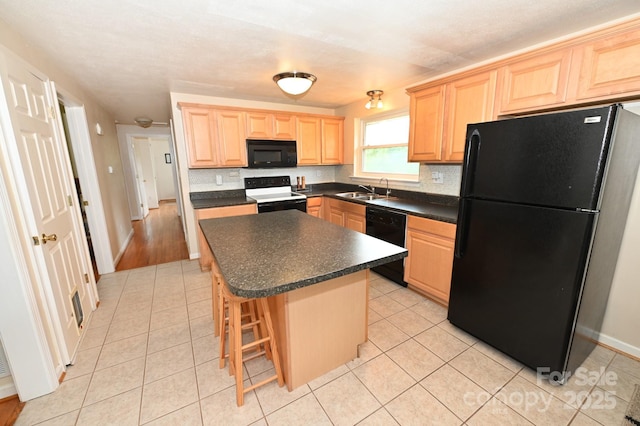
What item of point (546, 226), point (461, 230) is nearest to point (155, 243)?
point (461, 230)

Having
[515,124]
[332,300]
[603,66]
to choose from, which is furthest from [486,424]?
[603,66]

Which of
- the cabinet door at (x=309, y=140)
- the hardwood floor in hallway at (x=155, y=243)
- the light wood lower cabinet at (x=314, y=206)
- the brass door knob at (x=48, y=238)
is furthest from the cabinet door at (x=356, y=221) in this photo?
the brass door knob at (x=48, y=238)

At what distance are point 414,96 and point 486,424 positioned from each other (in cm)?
278

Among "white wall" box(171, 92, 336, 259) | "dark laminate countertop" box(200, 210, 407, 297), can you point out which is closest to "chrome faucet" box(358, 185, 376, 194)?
"white wall" box(171, 92, 336, 259)

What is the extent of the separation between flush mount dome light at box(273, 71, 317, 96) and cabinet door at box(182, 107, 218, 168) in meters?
1.22

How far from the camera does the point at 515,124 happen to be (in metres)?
1.63

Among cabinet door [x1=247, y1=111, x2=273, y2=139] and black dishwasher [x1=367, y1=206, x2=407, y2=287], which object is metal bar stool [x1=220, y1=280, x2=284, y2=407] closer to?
black dishwasher [x1=367, y1=206, x2=407, y2=287]

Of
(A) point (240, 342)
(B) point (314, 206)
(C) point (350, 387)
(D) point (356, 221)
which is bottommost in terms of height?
(C) point (350, 387)

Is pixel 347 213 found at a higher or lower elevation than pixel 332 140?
lower

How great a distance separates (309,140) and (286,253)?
2.95 m

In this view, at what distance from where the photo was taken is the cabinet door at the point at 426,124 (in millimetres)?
2549

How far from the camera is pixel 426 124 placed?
267 cm

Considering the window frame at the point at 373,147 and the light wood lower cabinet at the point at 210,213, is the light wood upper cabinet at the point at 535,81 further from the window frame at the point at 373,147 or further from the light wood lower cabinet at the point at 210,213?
the light wood lower cabinet at the point at 210,213

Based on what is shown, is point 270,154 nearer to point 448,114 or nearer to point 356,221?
point 356,221
